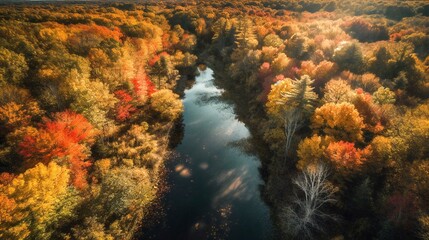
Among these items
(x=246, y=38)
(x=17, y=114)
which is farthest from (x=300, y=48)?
(x=17, y=114)

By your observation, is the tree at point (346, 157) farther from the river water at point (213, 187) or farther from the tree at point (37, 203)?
the tree at point (37, 203)

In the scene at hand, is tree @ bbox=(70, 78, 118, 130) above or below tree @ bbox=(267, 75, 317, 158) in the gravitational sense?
below

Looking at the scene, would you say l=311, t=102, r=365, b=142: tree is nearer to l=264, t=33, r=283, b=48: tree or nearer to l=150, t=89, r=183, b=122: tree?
l=150, t=89, r=183, b=122: tree

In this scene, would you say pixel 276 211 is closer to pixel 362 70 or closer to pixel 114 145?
pixel 114 145

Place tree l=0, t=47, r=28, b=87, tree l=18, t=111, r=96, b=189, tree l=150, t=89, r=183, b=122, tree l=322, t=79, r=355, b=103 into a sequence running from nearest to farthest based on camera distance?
tree l=18, t=111, r=96, b=189 < tree l=0, t=47, r=28, b=87 < tree l=322, t=79, r=355, b=103 < tree l=150, t=89, r=183, b=122

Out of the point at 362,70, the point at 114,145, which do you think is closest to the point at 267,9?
the point at 362,70

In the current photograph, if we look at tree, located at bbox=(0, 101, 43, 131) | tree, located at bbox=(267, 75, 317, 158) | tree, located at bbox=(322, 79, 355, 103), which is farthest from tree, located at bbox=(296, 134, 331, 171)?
tree, located at bbox=(0, 101, 43, 131)
